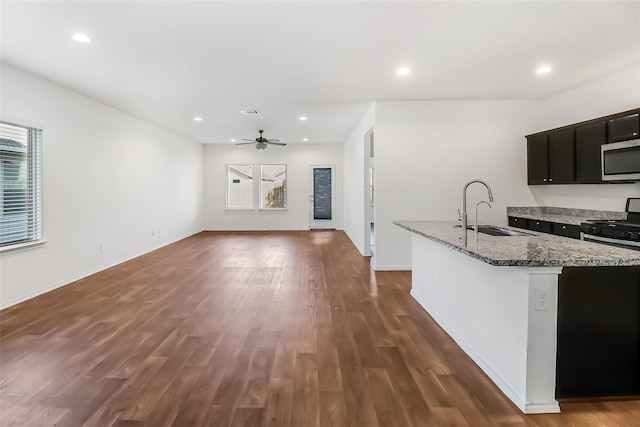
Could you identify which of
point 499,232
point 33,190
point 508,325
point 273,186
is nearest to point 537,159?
point 499,232

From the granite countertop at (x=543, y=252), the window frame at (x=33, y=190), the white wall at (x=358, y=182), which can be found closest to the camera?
the granite countertop at (x=543, y=252)

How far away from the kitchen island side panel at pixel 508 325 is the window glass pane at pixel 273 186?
776 centimetres

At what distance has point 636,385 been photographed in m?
1.95

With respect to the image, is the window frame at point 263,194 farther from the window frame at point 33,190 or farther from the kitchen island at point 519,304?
the kitchen island at point 519,304

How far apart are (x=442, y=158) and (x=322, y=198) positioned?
5.45 meters

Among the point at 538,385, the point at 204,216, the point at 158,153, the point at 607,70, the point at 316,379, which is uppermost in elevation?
the point at 607,70

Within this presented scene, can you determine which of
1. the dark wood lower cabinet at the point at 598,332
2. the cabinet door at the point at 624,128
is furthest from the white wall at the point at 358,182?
the dark wood lower cabinet at the point at 598,332

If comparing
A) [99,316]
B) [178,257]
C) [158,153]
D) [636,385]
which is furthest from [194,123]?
[636,385]

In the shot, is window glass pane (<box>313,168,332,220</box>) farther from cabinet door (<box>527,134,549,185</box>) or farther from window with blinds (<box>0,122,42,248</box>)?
window with blinds (<box>0,122,42,248</box>)

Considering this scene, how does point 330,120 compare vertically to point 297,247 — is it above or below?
above

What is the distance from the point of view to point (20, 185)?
385 cm

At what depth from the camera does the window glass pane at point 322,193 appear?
33.5ft

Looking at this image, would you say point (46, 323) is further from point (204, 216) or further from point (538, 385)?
point (204, 216)

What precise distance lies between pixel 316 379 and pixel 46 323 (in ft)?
9.12
